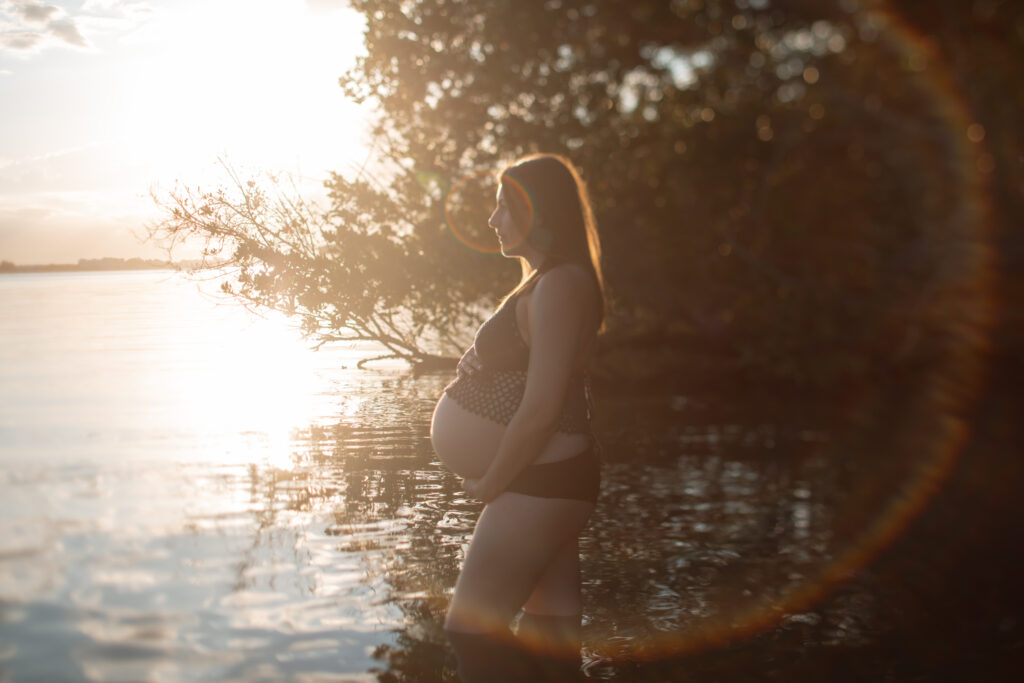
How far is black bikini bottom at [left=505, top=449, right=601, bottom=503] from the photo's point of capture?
3.08m

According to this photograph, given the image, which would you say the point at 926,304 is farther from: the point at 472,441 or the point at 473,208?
the point at 472,441

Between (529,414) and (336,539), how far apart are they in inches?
146

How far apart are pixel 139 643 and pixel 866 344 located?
28.0ft

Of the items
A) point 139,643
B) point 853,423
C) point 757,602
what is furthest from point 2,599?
point 853,423

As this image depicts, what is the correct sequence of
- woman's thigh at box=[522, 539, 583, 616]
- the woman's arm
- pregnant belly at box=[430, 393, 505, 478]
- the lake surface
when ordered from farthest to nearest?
the lake surface < woman's thigh at box=[522, 539, 583, 616] < pregnant belly at box=[430, 393, 505, 478] < the woman's arm

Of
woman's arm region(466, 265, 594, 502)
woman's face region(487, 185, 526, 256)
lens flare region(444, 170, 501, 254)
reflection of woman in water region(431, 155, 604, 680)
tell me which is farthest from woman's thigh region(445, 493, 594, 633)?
lens flare region(444, 170, 501, 254)

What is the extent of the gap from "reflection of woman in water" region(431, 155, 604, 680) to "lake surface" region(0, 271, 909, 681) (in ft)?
3.90

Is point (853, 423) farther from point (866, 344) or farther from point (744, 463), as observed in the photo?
point (744, 463)

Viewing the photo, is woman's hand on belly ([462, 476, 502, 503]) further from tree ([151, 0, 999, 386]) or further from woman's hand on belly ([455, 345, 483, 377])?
tree ([151, 0, 999, 386])

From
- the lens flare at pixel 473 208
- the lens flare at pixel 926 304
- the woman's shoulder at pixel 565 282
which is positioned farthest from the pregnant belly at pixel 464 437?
the lens flare at pixel 473 208

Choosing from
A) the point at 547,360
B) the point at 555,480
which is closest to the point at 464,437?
the point at 555,480

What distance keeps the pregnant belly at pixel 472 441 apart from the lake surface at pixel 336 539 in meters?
1.27

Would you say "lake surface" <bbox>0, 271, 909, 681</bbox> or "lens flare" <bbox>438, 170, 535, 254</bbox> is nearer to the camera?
"lake surface" <bbox>0, 271, 909, 681</bbox>

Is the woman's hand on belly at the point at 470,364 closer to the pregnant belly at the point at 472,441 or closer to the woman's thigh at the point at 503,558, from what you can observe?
the pregnant belly at the point at 472,441
